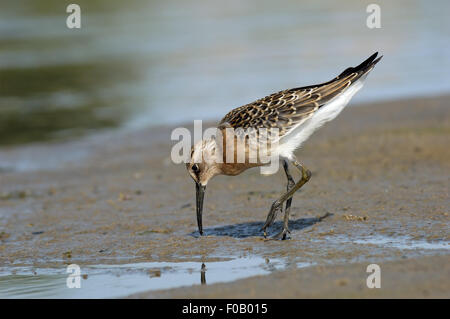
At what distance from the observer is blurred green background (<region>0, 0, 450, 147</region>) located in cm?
2023

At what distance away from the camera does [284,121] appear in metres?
9.20

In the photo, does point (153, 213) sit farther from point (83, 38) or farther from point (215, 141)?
point (83, 38)

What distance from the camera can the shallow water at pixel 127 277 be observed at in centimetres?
794

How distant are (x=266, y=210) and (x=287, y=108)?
6.88ft

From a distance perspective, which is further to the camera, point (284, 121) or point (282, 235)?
point (282, 235)

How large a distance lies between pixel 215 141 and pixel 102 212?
3.10m

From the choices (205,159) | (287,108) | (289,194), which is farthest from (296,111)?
(205,159)

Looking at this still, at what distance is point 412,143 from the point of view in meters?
13.9

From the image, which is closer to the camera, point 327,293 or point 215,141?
point 327,293

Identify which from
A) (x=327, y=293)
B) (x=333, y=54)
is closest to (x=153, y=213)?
(x=327, y=293)

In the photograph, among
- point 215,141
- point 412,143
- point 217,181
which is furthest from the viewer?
point 412,143

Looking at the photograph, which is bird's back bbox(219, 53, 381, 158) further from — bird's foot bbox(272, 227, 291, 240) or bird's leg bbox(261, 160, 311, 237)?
bird's foot bbox(272, 227, 291, 240)

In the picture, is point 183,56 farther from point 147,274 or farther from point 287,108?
point 147,274

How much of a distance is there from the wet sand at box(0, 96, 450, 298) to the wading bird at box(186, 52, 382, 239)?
0.71 metres
